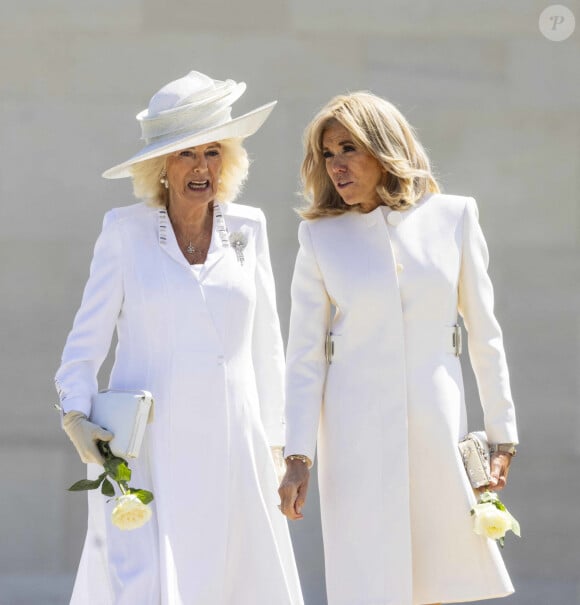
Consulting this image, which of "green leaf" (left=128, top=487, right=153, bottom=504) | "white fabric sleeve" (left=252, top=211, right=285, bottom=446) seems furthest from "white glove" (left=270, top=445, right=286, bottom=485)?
"green leaf" (left=128, top=487, right=153, bottom=504)

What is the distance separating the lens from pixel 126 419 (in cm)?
580

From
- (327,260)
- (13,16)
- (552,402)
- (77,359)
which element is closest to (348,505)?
(327,260)

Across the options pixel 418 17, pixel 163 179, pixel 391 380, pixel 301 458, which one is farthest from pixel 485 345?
pixel 418 17

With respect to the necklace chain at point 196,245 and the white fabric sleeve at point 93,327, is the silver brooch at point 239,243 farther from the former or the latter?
the white fabric sleeve at point 93,327

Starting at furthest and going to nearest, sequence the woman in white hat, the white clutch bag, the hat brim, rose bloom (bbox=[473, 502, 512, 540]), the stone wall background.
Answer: the stone wall background, the hat brim, the woman in white hat, the white clutch bag, rose bloom (bbox=[473, 502, 512, 540])

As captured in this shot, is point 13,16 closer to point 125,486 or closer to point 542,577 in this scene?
point 125,486

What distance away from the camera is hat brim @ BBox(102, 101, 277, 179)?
6.07m

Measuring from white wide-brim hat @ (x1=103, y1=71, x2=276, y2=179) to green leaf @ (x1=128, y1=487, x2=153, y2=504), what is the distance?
3.41ft

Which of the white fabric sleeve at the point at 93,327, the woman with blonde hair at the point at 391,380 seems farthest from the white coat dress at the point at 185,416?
the woman with blonde hair at the point at 391,380

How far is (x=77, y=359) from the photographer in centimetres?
602

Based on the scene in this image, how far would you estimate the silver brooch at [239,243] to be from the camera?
243 inches

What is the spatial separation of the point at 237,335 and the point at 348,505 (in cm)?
86

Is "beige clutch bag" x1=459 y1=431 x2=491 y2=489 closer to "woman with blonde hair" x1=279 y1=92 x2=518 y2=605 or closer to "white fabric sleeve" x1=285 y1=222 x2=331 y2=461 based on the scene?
"woman with blonde hair" x1=279 y1=92 x2=518 y2=605

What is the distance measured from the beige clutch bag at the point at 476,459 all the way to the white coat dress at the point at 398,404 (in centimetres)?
2
